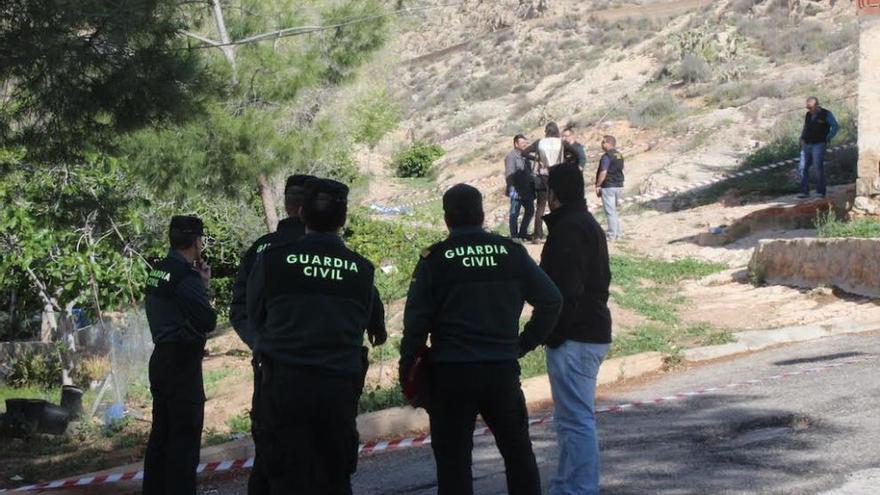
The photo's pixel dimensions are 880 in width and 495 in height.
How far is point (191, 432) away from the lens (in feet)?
21.6

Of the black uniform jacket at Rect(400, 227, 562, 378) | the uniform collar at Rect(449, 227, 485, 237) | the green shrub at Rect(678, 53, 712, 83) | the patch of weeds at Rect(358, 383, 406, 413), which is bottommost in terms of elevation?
the patch of weeds at Rect(358, 383, 406, 413)

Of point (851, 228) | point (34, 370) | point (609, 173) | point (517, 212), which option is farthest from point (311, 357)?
point (609, 173)

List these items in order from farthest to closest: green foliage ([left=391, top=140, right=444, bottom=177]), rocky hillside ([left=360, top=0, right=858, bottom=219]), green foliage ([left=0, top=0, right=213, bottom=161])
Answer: green foliage ([left=391, top=140, right=444, bottom=177]), rocky hillside ([left=360, top=0, right=858, bottom=219]), green foliage ([left=0, top=0, right=213, bottom=161])

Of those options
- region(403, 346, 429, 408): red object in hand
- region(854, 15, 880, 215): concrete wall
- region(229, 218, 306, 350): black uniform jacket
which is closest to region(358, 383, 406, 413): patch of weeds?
region(229, 218, 306, 350): black uniform jacket

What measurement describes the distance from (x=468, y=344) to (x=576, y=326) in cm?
76

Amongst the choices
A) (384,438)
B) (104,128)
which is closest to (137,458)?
(384,438)

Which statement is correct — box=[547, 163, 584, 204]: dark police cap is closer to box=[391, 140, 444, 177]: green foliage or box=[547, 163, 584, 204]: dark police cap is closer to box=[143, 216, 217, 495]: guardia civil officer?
box=[143, 216, 217, 495]: guardia civil officer

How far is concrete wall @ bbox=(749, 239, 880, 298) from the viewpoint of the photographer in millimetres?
13125

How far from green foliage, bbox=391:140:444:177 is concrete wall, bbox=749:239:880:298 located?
80.8 feet

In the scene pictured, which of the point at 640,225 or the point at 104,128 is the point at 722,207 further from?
the point at 104,128

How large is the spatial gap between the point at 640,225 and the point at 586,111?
2034 cm

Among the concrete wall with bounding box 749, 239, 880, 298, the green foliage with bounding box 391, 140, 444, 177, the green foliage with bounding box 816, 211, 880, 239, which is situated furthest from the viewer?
the green foliage with bounding box 391, 140, 444, 177

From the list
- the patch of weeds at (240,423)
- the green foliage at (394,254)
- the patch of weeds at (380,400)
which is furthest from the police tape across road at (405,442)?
the green foliage at (394,254)

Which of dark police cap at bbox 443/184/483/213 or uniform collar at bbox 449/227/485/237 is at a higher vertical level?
dark police cap at bbox 443/184/483/213
